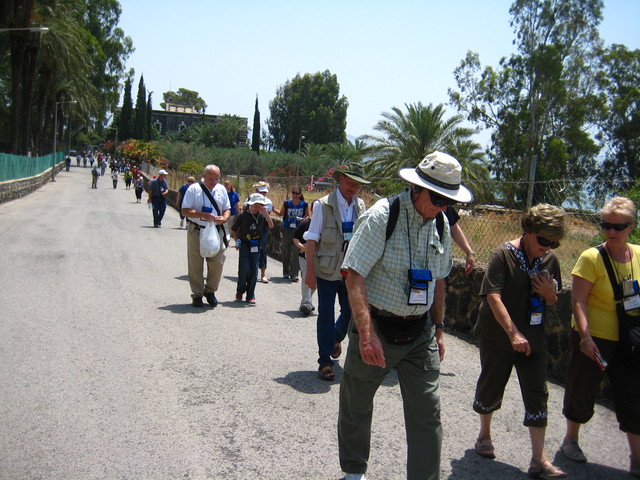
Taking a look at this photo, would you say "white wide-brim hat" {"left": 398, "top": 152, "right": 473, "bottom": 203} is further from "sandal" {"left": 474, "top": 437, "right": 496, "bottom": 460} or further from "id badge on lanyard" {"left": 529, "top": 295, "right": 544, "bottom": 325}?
"sandal" {"left": 474, "top": 437, "right": 496, "bottom": 460}

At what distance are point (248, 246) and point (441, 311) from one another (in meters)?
5.75

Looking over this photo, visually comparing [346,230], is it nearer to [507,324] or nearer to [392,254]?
[507,324]

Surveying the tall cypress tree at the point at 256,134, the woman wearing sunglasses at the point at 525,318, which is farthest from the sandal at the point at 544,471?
the tall cypress tree at the point at 256,134

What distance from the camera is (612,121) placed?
4884 centimetres

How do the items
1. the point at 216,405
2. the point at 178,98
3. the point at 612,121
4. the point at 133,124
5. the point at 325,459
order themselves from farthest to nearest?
the point at 178,98
the point at 133,124
the point at 612,121
the point at 216,405
the point at 325,459

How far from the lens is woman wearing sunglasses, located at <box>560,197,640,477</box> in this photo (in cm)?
427

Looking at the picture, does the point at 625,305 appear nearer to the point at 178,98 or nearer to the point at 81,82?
the point at 81,82

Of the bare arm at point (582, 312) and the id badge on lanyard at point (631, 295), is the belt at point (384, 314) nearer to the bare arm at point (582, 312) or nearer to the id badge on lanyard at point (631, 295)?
the bare arm at point (582, 312)

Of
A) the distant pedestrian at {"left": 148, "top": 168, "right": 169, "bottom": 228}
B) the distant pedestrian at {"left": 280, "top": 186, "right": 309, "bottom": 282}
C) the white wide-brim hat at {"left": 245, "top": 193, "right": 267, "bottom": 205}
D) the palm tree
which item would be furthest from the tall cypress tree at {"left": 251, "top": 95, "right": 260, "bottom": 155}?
the white wide-brim hat at {"left": 245, "top": 193, "right": 267, "bottom": 205}

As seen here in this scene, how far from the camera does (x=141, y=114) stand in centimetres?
9844

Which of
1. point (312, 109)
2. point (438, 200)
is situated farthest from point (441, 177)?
point (312, 109)

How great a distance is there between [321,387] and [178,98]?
168 meters

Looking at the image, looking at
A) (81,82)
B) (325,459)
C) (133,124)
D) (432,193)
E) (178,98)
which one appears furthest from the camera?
(178,98)

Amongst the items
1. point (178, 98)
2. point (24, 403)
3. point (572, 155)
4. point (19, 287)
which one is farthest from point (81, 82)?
point (178, 98)
